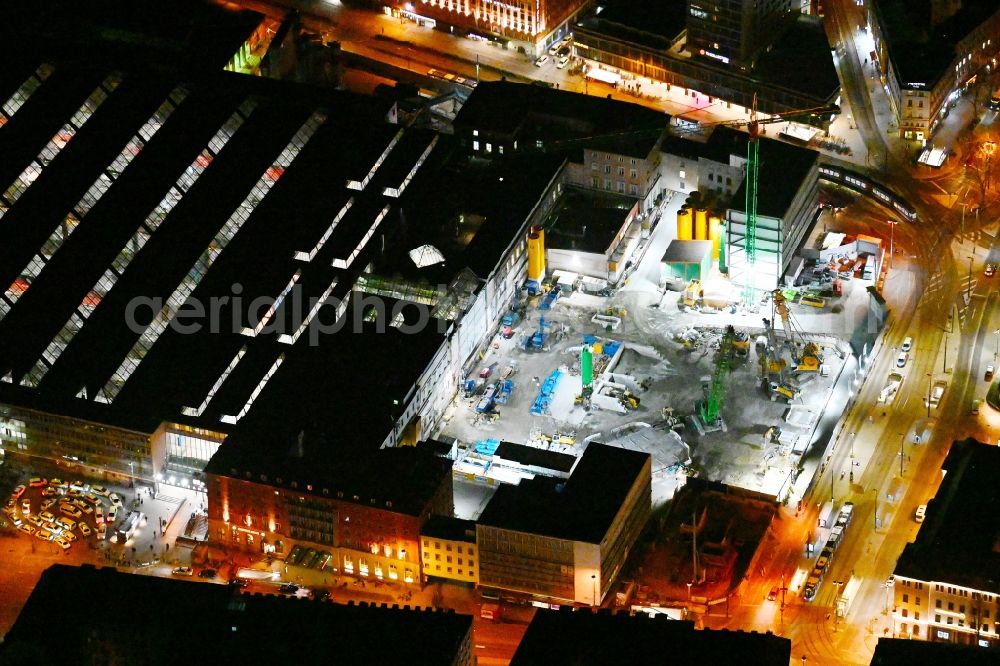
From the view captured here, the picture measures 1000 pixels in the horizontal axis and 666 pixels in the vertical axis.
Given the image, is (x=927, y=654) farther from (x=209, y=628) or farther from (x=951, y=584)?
(x=209, y=628)

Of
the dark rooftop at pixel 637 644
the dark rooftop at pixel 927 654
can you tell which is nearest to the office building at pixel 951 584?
the dark rooftop at pixel 927 654

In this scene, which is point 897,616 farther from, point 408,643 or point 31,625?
point 31,625

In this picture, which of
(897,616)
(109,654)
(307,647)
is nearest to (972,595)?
(897,616)

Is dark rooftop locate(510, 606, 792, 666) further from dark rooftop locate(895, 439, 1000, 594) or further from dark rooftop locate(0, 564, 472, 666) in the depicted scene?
dark rooftop locate(895, 439, 1000, 594)

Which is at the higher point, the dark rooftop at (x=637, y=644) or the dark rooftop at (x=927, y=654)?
the dark rooftop at (x=927, y=654)

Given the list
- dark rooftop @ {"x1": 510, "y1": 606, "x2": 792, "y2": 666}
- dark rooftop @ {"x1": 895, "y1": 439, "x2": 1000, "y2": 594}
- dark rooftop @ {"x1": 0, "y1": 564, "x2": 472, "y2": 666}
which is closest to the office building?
dark rooftop @ {"x1": 895, "y1": 439, "x2": 1000, "y2": 594}

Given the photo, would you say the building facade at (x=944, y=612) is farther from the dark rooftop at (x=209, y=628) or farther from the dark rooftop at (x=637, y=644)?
the dark rooftop at (x=209, y=628)
